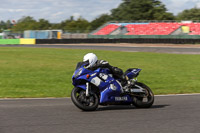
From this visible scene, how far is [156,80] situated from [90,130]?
855 centimetres

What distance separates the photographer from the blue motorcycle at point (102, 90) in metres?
6.80

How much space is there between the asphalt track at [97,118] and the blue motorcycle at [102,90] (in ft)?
0.65

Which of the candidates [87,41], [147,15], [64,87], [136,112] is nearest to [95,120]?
[136,112]

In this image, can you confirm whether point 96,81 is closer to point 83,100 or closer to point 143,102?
point 83,100

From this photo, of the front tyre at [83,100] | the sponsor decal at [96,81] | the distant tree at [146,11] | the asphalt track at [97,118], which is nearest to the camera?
the asphalt track at [97,118]

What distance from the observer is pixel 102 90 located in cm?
707

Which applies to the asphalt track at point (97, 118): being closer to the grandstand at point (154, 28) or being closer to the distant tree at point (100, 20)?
the grandstand at point (154, 28)

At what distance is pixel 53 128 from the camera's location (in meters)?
5.37

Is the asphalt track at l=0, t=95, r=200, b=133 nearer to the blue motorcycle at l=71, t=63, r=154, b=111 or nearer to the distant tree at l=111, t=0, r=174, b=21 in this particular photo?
the blue motorcycle at l=71, t=63, r=154, b=111

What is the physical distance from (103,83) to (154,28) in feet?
160

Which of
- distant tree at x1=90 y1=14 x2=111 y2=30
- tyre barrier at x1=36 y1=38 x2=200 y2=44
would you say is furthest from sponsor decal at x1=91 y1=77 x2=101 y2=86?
distant tree at x1=90 y1=14 x2=111 y2=30

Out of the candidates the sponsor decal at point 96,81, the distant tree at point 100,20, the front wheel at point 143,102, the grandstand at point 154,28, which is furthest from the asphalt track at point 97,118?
the distant tree at point 100,20

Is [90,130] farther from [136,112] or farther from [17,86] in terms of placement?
[17,86]

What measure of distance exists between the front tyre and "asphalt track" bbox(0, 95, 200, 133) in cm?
13
